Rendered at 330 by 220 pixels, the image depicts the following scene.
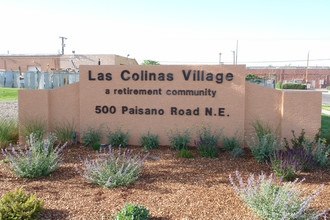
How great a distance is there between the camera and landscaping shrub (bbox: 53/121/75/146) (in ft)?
27.7

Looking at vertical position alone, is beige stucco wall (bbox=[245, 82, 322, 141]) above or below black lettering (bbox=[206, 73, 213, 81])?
below

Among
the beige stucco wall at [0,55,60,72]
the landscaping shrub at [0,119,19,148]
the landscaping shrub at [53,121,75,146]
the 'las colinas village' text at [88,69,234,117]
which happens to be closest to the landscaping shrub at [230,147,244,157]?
the 'las colinas village' text at [88,69,234,117]

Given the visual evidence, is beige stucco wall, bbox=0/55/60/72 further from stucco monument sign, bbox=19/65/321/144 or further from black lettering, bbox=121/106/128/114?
black lettering, bbox=121/106/128/114

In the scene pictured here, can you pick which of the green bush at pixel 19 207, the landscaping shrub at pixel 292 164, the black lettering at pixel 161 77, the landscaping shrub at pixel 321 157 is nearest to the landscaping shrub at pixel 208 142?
the landscaping shrub at pixel 292 164

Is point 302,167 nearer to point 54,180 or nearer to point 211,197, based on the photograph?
point 211,197

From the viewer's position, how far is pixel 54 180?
5.71 metres

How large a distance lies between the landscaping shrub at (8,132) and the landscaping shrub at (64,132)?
3.83 feet

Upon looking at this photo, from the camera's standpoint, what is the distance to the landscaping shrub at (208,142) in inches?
284

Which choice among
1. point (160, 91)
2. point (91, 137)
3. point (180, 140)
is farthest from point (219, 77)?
→ point (91, 137)

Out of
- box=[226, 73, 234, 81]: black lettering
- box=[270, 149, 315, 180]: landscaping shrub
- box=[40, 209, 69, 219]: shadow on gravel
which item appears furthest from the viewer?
box=[226, 73, 234, 81]: black lettering

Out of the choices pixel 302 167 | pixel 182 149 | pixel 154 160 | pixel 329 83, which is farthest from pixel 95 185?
pixel 329 83

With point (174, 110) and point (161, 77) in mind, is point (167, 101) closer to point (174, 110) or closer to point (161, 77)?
point (174, 110)

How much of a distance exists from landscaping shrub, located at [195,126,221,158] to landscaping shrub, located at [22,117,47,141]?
4059 millimetres

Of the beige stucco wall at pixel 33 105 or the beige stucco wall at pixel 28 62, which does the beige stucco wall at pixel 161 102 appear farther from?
the beige stucco wall at pixel 28 62
